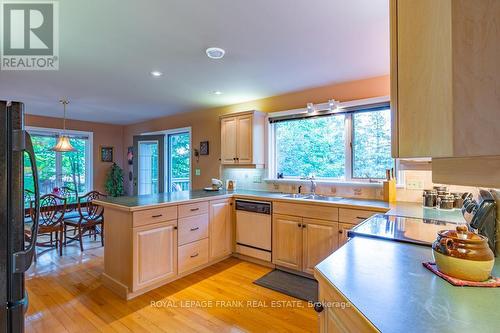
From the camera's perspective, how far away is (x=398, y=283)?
33.4 inches

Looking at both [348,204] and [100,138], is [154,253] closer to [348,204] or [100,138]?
[348,204]

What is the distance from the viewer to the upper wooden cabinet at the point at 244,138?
3.63m

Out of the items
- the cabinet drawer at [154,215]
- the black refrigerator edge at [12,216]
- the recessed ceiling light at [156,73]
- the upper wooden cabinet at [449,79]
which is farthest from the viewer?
the recessed ceiling light at [156,73]

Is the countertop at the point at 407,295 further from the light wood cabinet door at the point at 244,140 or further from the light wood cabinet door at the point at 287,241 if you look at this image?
the light wood cabinet door at the point at 244,140

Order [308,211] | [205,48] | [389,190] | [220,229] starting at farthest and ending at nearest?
1. [220,229]
2. [308,211]
3. [389,190]
4. [205,48]

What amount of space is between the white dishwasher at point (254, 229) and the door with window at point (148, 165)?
2.70 metres

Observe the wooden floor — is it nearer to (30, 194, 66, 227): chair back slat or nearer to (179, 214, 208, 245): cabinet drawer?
(179, 214, 208, 245): cabinet drawer

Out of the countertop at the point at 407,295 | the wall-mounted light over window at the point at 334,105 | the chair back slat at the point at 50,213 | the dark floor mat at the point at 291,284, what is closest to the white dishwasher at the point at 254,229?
the dark floor mat at the point at 291,284

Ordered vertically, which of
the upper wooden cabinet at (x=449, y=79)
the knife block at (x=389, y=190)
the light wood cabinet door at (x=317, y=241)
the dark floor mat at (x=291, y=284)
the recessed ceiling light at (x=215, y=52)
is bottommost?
the dark floor mat at (x=291, y=284)

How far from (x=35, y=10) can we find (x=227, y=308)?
2736mm

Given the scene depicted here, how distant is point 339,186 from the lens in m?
3.17

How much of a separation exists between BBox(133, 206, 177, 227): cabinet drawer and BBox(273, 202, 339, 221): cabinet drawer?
3.99 ft

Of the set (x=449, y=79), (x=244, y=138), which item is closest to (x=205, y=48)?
(x=244, y=138)

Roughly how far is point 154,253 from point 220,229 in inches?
37.9
